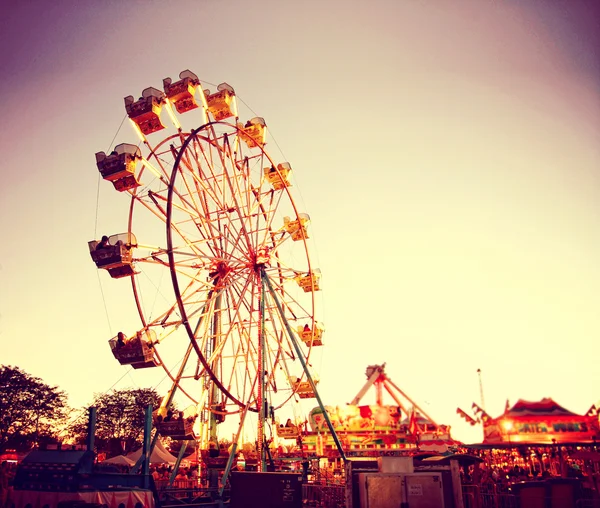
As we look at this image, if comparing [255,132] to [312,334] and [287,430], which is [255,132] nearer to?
[312,334]

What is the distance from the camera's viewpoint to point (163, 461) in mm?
29891

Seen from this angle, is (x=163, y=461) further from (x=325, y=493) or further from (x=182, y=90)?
(x=182, y=90)

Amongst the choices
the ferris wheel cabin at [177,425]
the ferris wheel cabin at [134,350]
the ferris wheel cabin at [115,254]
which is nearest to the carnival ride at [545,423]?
the ferris wheel cabin at [177,425]

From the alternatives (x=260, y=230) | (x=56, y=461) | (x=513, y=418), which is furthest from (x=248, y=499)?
(x=513, y=418)

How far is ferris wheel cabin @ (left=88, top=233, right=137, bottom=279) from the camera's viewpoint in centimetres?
1727

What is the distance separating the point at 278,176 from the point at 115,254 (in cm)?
797

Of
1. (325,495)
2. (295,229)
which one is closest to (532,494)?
(325,495)

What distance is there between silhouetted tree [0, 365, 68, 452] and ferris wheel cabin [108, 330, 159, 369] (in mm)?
27810

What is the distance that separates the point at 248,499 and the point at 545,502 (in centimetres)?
712

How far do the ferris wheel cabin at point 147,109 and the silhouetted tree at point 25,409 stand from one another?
3102cm

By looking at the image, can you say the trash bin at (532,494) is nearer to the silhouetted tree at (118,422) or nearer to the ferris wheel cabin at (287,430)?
the ferris wheel cabin at (287,430)

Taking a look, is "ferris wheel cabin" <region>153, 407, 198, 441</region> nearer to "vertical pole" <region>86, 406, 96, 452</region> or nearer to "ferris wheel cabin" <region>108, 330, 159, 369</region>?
"ferris wheel cabin" <region>108, 330, 159, 369</region>

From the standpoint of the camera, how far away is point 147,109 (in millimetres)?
18797

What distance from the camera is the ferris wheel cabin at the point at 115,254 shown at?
680 inches
